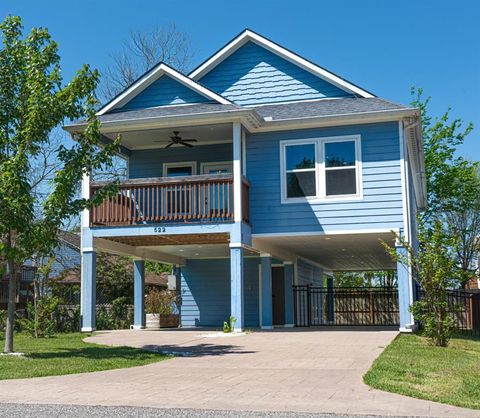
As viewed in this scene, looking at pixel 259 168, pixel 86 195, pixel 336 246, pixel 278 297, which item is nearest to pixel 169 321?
pixel 278 297

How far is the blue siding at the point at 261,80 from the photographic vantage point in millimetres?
20266

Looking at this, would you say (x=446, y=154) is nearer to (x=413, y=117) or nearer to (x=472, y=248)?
(x=472, y=248)

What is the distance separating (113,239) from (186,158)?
11.9 feet

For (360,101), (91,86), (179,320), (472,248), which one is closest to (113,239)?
(179,320)

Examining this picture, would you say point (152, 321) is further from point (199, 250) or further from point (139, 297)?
point (199, 250)

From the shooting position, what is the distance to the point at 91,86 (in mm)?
12711

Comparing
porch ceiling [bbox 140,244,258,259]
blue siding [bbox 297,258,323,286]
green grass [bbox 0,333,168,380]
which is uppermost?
porch ceiling [bbox 140,244,258,259]

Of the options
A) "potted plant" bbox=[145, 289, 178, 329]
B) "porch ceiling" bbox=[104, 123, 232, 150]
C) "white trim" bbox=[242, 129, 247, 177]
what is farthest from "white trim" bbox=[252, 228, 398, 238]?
"potted plant" bbox=[145, 289, 178, 329]

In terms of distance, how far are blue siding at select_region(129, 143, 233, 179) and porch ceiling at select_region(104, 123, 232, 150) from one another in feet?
0.68

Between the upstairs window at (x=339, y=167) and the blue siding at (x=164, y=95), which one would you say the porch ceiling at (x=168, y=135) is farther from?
the upstairs window at (x=339, y=167)

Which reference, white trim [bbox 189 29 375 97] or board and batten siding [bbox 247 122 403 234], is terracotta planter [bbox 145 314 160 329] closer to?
board and batten siding [bbox 247 122 403 234]

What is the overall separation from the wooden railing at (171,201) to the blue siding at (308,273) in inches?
275

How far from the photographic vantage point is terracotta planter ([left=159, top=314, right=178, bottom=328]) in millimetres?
21406

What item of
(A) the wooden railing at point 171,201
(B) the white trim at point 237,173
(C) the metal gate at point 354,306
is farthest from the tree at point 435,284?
(C) the metal gate at point 354,306
